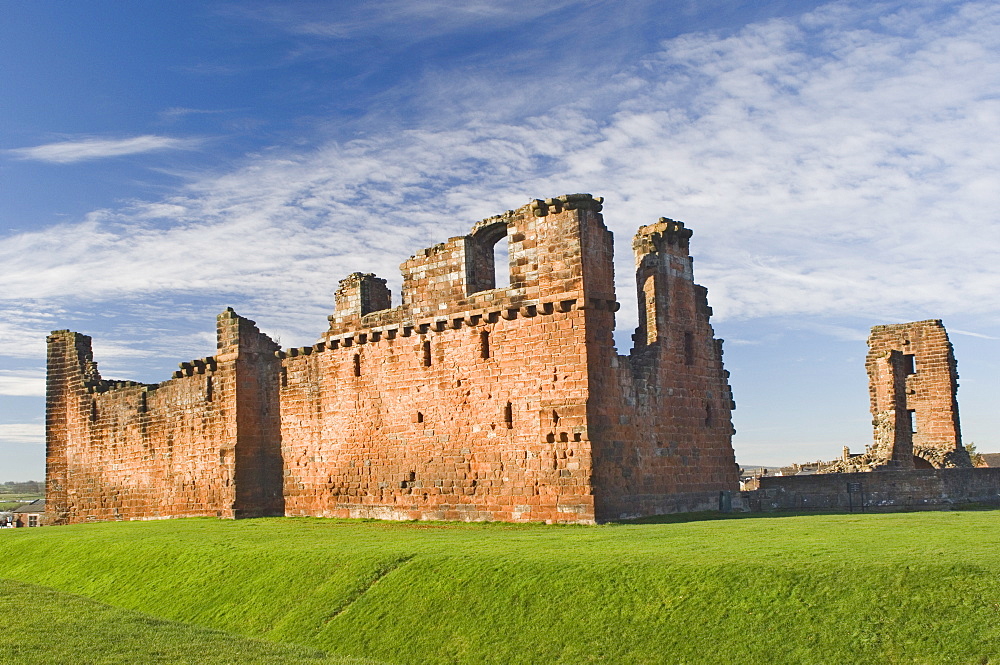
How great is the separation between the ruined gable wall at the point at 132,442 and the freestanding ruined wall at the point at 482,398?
104 millimetres

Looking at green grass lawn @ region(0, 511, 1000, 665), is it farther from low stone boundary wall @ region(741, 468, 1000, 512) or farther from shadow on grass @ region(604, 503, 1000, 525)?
low stone boundary wall @ region(741, 468, 1000, 512)

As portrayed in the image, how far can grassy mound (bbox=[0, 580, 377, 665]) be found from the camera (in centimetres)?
901

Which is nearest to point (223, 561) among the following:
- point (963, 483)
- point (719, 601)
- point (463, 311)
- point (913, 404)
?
point (463, 311)

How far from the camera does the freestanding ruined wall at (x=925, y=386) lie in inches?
1196

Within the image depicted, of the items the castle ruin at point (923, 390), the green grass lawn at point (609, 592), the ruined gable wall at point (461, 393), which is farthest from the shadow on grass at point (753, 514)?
the castle ruin at point (923, 390)

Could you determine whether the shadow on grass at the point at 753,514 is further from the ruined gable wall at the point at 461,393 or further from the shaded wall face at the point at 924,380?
the shaded wall face at the point at 924,380

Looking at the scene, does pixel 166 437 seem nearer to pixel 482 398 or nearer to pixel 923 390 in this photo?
pixel 482 398

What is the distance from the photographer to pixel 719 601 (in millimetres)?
9797

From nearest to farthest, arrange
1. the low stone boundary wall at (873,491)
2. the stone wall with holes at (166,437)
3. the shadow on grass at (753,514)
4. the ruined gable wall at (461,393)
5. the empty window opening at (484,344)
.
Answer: the ruined gable wall at (461,393) → the shadow on grass at (753,514) → the empty window opening at (484,344) → the low stone boundary wall at (873,491) → the stone wall with holes at (166,437)

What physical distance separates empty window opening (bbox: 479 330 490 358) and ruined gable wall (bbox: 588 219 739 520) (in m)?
2.40

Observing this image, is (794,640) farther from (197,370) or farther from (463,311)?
(197,370)

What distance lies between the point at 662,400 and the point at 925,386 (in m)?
16.9

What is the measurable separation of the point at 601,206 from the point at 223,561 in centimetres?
970

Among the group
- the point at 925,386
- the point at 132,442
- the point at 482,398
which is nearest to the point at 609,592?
the point at 482,398
